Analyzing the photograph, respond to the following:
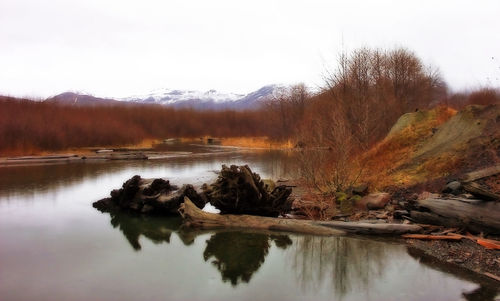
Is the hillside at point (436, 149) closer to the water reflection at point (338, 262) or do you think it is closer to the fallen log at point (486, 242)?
the fallen log at point (486, 242)

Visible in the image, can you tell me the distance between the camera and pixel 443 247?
8.22 meters

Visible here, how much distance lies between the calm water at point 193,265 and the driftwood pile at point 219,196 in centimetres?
62

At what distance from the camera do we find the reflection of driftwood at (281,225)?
938 centimetres

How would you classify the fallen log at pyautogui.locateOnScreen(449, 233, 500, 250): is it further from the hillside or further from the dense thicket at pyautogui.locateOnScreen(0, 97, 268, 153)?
A: the dense thicket at pyautogui.locateOnScreen(0, 97, 268, 153)

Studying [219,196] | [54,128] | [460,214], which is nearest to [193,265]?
[219,196]

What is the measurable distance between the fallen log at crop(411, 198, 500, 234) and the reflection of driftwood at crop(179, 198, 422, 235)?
38 centimetres

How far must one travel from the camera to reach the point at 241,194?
10.8 meters

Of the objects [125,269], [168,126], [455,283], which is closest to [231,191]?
[125,269]

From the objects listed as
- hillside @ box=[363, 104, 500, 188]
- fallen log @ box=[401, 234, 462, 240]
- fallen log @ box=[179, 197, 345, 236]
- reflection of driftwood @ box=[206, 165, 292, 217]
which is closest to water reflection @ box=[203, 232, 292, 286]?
fallen log @ box=[179, 197, 345, 236]

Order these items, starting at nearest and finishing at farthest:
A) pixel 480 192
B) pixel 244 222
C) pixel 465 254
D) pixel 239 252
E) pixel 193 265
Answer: pixel 465 254, pixel 480 192, pixel 193 265, pixel 239 252, pixel 244 222

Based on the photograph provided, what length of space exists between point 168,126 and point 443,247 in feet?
211

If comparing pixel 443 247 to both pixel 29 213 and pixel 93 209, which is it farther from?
pixel 29 213

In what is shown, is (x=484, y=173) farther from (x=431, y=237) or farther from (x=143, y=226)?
(x=143, y=226)

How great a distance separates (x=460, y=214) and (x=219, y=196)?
208 inches
